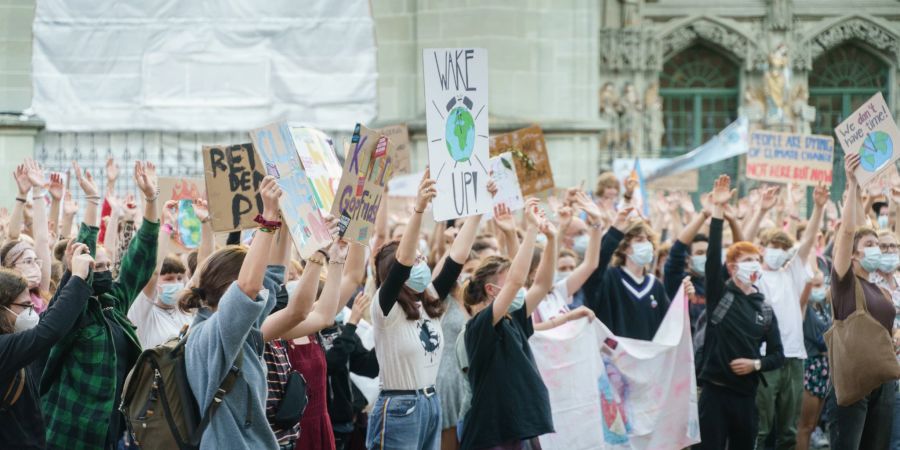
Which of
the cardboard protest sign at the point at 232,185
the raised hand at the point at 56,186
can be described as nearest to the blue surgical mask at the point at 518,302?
the cardboard protest sign at the point at 232,185

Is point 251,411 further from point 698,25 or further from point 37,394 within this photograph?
point 698,25

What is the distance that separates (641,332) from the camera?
31.1 feet

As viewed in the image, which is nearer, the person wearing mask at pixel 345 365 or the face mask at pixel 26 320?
the face mask at pixel 26 320

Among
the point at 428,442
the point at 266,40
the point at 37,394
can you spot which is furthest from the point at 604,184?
the point at 266,40

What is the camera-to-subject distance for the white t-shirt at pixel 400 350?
7094 millimetres

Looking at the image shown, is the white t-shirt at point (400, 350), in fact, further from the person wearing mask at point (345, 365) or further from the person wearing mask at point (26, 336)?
the person wearing mask at point (26, 336)

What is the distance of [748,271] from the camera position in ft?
29.5

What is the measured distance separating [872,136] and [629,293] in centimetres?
216

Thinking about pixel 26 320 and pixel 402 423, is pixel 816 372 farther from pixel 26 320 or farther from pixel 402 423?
pixel 26 320

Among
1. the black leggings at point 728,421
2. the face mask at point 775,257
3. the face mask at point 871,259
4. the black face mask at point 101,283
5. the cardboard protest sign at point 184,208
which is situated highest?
the cardboard protest sign at point 184,208

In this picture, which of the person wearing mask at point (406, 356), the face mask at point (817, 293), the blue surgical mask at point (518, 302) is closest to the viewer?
the person wearing mask at point (406, 356)

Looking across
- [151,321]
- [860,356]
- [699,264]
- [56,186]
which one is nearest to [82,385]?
[151,321]

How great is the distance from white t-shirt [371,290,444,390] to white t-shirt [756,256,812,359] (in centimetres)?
362

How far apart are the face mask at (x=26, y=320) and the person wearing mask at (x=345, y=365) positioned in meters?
2.06
